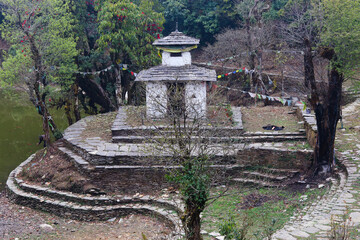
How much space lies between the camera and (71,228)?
38.8ft

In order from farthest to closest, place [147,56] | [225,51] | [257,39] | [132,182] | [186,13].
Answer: [186,13], [225,51], [257,39], [147,56], [132,182]

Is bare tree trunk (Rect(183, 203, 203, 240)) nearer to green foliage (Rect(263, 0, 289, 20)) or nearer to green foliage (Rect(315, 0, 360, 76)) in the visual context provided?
green foliage (Rect(315, 0, 360, 76))

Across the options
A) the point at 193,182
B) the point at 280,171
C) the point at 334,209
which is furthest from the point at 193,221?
the point at 280,171

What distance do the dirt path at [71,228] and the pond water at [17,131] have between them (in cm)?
356

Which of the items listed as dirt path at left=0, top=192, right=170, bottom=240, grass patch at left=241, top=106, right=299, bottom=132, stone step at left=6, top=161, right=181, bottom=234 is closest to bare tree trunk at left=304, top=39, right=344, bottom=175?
grass patch at left=241, top=106, right=299, bottom=132

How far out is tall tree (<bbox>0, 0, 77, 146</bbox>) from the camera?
15984 millimetres

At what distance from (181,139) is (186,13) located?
27624 mm

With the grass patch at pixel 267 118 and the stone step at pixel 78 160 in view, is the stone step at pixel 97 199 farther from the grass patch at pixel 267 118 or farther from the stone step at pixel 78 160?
the grass patch at pixel 267 118

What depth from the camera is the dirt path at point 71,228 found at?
35.6ft

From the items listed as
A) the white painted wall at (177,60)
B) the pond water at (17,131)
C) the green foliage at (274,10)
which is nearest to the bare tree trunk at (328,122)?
the white painted wall at (177,60)

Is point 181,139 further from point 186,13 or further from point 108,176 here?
point 186,13

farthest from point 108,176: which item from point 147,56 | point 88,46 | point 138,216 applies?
point 88,46

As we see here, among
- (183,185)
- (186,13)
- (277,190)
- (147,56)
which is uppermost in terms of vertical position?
(186,13)

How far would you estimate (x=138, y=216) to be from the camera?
1182cm
